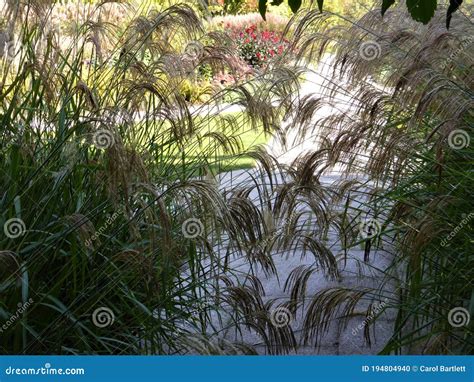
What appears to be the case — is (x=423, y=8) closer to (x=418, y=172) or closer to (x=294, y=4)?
(x=294, y=4)

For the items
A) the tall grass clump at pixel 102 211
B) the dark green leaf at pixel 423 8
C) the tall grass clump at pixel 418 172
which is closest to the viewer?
the dark green leaf at pixel 423 8

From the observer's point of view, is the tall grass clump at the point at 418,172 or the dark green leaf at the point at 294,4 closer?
the dark green leaf at the point at 294,4

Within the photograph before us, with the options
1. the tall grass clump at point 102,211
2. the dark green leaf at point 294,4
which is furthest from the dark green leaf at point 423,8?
the tall grass clump at point 102,211

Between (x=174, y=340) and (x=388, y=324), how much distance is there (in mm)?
1392

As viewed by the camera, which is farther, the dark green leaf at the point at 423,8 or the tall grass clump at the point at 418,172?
the tall grass clump at the point at 418,172

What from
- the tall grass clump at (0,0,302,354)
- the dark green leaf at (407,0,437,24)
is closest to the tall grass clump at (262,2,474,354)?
the tall grass clump at (0,0,302,354)

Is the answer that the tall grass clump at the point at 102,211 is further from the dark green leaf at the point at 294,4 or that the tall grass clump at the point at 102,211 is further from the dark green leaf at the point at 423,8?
the dark green leaf at the point at 423,8

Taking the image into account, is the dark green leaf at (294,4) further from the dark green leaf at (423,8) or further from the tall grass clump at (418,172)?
the tall grass clump at (418,172)

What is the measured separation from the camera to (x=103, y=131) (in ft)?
9.20

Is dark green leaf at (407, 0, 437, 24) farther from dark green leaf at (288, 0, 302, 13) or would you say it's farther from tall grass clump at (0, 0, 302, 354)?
tall grass clump at (0, 0, 302, 354)

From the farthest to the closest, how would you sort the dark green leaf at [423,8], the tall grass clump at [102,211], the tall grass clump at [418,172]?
the tall grass clump at [418,172], the tall grass clump at [102,211], the dark green leaf at [423,8]

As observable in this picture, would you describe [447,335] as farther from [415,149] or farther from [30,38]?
[30,38]

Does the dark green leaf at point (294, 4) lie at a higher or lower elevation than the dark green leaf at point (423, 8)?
higher

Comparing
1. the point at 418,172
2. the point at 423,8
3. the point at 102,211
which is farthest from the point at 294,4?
the point at 418,172
